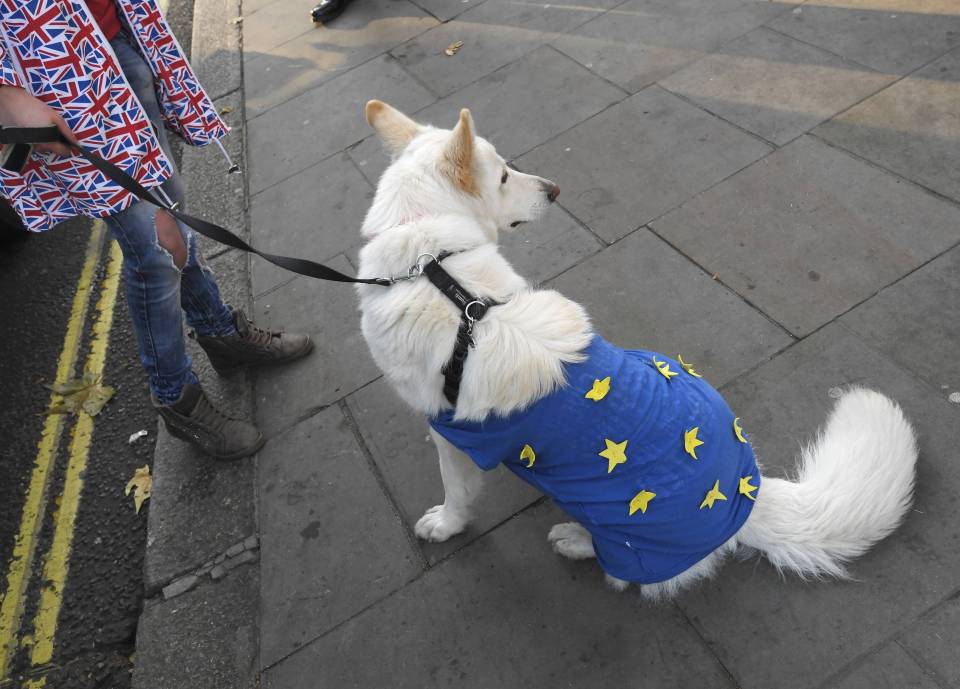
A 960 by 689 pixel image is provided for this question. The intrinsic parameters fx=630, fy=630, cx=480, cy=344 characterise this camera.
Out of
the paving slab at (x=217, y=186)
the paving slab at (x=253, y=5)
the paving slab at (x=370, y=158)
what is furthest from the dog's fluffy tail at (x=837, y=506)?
the paving slab at (x=253, y=5)

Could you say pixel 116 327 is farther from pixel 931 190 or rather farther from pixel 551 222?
pixel 931 190

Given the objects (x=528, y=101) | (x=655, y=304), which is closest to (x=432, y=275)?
(x=655, y=304)

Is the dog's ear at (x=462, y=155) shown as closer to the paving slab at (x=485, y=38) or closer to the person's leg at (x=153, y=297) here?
the person's leg at (x=153, y=297)

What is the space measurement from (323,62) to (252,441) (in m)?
4.56

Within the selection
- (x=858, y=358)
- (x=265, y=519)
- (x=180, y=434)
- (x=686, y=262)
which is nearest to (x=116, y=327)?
(x=180, y=434)

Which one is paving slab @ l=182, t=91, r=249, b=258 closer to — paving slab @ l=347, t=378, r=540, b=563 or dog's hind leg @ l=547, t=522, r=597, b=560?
paving slab @ l=347, t=378, r=540, b=563

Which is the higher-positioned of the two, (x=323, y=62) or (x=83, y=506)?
(x=323, y=62)

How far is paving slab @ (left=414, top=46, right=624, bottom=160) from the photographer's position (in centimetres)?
480

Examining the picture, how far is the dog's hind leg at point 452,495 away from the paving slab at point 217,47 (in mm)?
5374

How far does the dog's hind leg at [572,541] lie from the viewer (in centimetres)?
263

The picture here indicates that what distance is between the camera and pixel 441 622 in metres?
2.62

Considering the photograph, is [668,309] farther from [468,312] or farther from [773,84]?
[773,84]

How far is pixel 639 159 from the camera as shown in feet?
14.2

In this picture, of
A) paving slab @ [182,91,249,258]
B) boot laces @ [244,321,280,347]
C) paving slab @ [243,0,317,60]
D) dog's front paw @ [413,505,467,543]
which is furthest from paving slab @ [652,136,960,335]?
paving slab @ [243,0,317,60]
